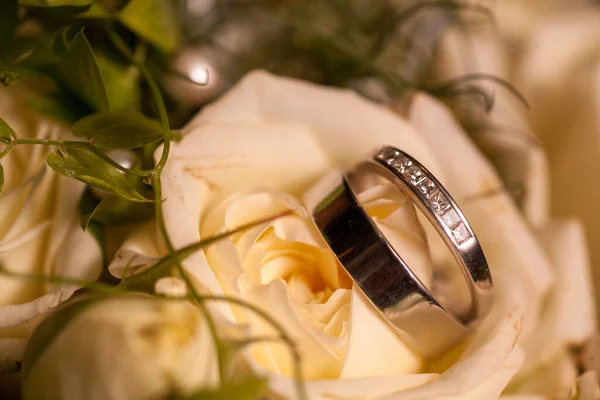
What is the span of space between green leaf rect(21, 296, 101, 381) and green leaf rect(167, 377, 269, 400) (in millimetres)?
78

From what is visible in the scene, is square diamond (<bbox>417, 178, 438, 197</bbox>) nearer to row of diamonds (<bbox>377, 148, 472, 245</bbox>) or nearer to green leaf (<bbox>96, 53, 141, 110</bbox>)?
row of diamonds (<bbox>377, 148, 472, 245</bbox>)

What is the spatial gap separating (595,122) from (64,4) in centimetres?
58

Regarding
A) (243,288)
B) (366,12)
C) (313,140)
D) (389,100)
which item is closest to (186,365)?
(243,288)

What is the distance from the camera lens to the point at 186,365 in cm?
27

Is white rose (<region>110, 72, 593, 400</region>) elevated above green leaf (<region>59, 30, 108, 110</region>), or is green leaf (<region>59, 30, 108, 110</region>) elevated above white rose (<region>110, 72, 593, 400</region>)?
green leaf (<region>59, 30, 108, 110</region>)

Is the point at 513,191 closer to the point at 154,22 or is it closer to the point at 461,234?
the point at 461,234

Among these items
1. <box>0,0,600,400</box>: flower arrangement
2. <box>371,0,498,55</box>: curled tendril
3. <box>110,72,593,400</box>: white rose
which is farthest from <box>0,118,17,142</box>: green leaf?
<box>371,0,498,55</box>: curled tendril

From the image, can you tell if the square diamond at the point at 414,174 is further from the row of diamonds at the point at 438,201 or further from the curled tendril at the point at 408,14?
the curled tendril at the point at 408,14

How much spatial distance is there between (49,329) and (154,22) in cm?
27

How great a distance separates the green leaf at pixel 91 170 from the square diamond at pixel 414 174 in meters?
0.18

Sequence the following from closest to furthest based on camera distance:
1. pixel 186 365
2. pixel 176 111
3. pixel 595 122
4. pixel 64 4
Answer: pixel 186 365 → pixel 64 4 → pixel 176 111 → pixel 595 122

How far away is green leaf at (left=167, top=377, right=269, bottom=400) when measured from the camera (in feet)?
0.86

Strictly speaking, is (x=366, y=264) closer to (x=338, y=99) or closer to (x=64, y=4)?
(x=338, y=99)

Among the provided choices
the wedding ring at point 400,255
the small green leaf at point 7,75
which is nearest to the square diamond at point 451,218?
the wedding ring at point 400,255
